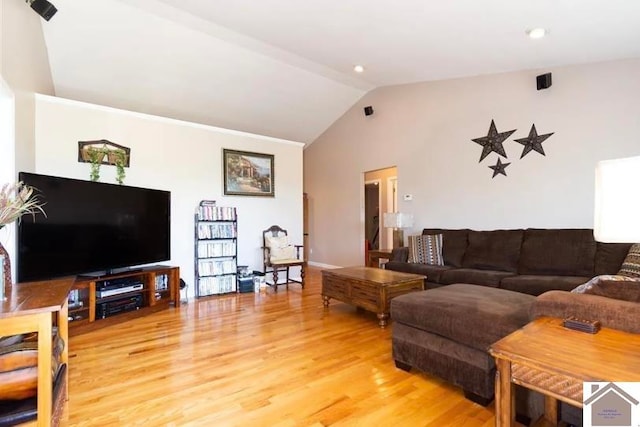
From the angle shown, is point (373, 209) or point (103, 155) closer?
point (103, 155)

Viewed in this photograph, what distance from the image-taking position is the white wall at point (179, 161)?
12.1 ft

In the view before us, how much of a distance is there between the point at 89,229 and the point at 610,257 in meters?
5.02

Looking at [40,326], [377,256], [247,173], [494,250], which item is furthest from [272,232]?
[40,326]

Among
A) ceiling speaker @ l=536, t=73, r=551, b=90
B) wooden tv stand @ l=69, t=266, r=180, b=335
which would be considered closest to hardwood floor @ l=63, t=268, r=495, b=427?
wooden tv stand @ l=69, t=266, r=180, b=335

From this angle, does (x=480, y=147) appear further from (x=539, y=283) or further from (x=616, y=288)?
(x=616, y=288)

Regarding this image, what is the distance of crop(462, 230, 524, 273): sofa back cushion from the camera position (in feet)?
12.8

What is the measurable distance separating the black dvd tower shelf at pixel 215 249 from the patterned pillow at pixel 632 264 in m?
4.31

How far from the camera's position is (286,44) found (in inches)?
152

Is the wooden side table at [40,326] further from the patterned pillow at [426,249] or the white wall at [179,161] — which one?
the patterned pillow at [426,249]

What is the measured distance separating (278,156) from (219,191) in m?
1.20

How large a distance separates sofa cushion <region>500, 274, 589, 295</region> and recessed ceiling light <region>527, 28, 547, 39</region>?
228 cm

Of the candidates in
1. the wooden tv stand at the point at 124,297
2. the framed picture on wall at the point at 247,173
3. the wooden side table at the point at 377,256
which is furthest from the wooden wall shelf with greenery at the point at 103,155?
the wooden side table at the point at 377,256

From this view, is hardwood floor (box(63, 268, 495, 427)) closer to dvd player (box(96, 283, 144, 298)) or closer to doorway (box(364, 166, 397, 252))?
dvd player (box(96, 283, 144, 298))

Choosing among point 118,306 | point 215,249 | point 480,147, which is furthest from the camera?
point 215,249
